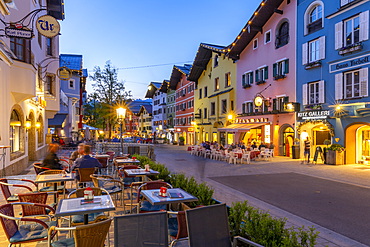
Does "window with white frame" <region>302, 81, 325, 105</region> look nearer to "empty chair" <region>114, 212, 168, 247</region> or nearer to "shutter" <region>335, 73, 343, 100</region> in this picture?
"shutter" <region>335, 73, 343, 100</region>

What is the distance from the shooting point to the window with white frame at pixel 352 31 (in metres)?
15.3

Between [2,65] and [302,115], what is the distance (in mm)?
18672

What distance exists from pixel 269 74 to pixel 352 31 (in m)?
8.24

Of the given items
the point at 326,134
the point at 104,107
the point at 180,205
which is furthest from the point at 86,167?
the point at 104,107

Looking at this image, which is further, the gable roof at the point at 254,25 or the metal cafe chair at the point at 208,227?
the gable roof at the point at 254,25

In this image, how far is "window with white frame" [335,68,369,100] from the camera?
15.4 meters

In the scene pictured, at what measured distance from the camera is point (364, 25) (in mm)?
15352

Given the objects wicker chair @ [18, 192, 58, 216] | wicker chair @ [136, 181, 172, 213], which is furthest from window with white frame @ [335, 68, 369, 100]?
wicker chair @ [18, 192, 58, 216]

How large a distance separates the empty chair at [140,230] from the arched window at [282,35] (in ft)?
73.4

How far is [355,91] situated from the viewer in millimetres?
16031

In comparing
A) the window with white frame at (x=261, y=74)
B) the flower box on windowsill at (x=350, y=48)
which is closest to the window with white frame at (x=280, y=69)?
the window with white frame at (x=261, y=74)

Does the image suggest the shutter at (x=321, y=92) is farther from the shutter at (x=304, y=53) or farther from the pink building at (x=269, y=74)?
the shutter at (x=304, y=53)

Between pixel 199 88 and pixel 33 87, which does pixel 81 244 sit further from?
pixel 199 88

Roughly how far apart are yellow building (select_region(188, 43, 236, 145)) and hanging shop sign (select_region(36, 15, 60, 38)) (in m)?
20.2
